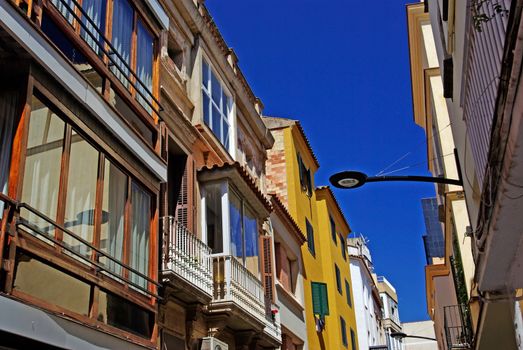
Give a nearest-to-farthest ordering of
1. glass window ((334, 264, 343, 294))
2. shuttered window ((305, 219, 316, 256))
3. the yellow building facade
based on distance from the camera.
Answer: the yellow building facade, shuttered window ((305, 219, 316, 256)), glass window ((334, 264, 343, 294))

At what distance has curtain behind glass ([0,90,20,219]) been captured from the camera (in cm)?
694

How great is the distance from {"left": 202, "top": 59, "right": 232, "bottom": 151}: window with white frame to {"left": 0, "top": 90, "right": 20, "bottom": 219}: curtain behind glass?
351 inches

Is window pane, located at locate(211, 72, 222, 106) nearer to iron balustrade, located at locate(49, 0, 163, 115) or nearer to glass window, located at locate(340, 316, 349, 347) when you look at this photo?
iron balustrade, located at locate(49, 0, 163, 115)

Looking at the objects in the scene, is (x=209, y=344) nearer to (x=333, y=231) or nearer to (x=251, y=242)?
(x=251, y=242)

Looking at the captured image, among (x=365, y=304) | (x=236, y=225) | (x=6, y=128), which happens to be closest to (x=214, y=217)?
(x=236, y=225)

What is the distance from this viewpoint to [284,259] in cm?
2186

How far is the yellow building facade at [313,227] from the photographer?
80.0 feet

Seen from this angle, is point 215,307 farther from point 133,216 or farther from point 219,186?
point 133,216

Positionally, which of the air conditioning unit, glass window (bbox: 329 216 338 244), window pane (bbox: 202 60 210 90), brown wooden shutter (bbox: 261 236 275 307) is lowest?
the air conditioning unit

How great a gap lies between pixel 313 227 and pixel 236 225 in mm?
12426

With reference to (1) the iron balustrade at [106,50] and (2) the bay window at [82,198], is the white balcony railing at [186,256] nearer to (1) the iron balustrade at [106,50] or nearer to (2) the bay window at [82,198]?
(2) the bay window at [82,198]

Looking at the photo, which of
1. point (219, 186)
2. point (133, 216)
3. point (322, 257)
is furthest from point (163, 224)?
point (322, 257)

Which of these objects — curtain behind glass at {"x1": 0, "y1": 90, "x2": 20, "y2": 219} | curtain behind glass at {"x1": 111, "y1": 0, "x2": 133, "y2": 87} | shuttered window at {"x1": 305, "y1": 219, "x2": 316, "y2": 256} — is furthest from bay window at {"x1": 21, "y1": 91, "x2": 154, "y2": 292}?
shuttered window at {"x1": 305, "y1": 219, "x2": 316, "y2": 256}

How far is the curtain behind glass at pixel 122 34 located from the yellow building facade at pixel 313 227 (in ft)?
45.3
